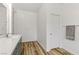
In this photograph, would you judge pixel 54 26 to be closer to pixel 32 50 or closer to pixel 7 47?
pixel 32 50

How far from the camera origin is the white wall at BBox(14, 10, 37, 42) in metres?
4.23

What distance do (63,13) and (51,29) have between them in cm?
71

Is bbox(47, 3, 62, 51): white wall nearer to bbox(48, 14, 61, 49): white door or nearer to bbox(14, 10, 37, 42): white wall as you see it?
bbox(48, 14, 61, 49): white door

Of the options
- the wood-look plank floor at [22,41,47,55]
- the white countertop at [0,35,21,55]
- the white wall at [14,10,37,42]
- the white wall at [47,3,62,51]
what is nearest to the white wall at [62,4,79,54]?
the white wall at [47,3,62,51]

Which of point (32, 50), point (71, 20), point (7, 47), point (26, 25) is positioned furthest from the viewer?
point (26, 25)

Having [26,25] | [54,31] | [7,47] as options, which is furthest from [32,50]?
[7,47]

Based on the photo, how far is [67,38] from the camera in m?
3.31

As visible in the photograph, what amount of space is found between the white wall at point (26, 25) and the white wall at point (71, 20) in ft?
5.26

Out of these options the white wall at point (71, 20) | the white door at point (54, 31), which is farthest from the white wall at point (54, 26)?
the white wall at point (71, 20)

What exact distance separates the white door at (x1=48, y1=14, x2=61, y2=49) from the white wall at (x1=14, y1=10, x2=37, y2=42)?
4.21ft

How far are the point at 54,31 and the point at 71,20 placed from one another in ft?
2.50

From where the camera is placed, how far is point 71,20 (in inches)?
122
